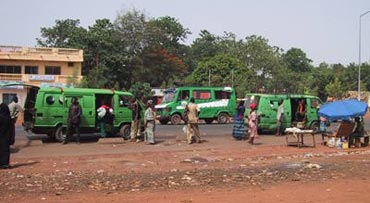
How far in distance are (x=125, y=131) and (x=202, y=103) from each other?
10.8 meters

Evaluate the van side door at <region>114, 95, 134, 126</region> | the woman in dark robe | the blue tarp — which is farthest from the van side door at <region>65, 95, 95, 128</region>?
the blue tarp

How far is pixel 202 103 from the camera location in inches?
1164

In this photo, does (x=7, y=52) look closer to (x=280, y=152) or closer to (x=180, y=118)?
(x=180, y=118)

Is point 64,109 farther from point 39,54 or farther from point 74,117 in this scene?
point 39,54

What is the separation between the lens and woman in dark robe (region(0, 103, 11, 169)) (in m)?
11.9

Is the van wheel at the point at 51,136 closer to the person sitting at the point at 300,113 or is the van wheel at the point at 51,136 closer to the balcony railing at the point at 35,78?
the person sitting at the point at 300,113

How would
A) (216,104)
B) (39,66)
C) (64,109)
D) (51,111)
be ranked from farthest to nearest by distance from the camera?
(39,66)
(216,104)
(64,109)
(51,111)

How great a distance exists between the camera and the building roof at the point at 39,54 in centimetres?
4906

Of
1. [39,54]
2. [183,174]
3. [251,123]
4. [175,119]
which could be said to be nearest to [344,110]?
[251,123]

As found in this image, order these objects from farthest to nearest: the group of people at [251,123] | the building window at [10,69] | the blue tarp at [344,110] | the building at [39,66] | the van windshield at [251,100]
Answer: the building window at [10,69]
the building at [39,66]
the van windshield at [251,100]
the group of people at [251,123]
the blue tarp at [344,110]

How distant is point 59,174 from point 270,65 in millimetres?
66327

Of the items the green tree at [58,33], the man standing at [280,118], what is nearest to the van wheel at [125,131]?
the man standing at [280,118]

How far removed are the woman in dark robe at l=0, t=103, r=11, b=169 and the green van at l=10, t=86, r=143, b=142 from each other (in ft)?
16.7

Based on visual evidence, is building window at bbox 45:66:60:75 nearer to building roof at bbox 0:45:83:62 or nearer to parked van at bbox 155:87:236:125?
building roof at bbox 0:45:83:62
